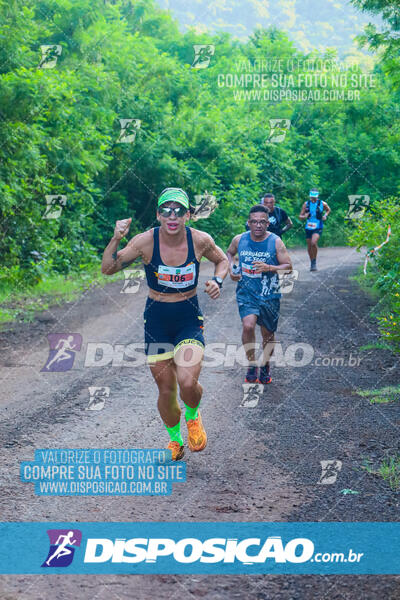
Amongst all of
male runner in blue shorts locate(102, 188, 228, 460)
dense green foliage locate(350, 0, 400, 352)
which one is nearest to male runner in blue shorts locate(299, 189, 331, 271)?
dense green foliage locate(350, 0, 400, 352)

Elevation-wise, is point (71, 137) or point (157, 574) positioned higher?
point (157, 574)

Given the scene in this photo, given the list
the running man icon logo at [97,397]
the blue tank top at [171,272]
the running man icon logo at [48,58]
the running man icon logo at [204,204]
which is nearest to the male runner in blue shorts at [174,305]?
the blue tank top at [171,272]

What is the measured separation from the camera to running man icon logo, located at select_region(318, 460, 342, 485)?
18.0ft

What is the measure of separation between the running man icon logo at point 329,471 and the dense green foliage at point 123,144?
34.1 ft

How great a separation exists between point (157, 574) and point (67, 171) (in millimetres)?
14905

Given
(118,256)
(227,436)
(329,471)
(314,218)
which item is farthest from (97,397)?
(314,218)

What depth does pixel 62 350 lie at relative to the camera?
34.3ft

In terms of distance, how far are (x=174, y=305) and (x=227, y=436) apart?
148 centimetres

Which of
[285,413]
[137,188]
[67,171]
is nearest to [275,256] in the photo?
[285,413]

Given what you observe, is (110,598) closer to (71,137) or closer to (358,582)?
(358,582)

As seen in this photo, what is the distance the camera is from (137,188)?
23.3 metres

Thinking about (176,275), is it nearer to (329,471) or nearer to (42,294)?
(329,471)

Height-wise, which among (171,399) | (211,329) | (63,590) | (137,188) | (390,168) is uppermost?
(63,590)

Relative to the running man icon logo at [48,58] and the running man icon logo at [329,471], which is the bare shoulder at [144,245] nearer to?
the running man icon logo at [329,471]
